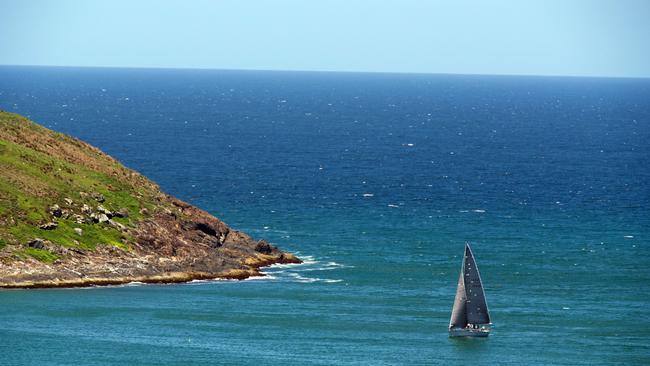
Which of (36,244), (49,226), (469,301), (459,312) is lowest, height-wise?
(459,312)

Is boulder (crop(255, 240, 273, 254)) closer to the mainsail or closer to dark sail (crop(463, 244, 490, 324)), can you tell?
the mainsail

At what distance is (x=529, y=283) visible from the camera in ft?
405

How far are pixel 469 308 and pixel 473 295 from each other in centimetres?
125

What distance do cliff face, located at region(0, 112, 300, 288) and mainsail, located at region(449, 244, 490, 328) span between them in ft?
88.6

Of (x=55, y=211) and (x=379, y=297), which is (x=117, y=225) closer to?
(x=55, y=211)

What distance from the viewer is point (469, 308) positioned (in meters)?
104

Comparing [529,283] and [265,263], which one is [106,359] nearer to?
[265,263]

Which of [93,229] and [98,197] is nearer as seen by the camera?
[93,229]

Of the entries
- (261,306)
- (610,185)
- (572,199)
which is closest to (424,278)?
(261,306)

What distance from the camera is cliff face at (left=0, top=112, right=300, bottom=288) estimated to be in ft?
382

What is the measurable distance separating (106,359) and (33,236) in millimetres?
29294

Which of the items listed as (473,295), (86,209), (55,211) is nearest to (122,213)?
(86,209)

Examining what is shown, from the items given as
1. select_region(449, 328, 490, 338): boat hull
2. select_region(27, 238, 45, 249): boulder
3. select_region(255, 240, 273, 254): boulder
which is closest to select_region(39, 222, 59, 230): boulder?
select_region(27, 238, 45, 249): boulder

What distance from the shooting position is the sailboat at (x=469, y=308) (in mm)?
103250
